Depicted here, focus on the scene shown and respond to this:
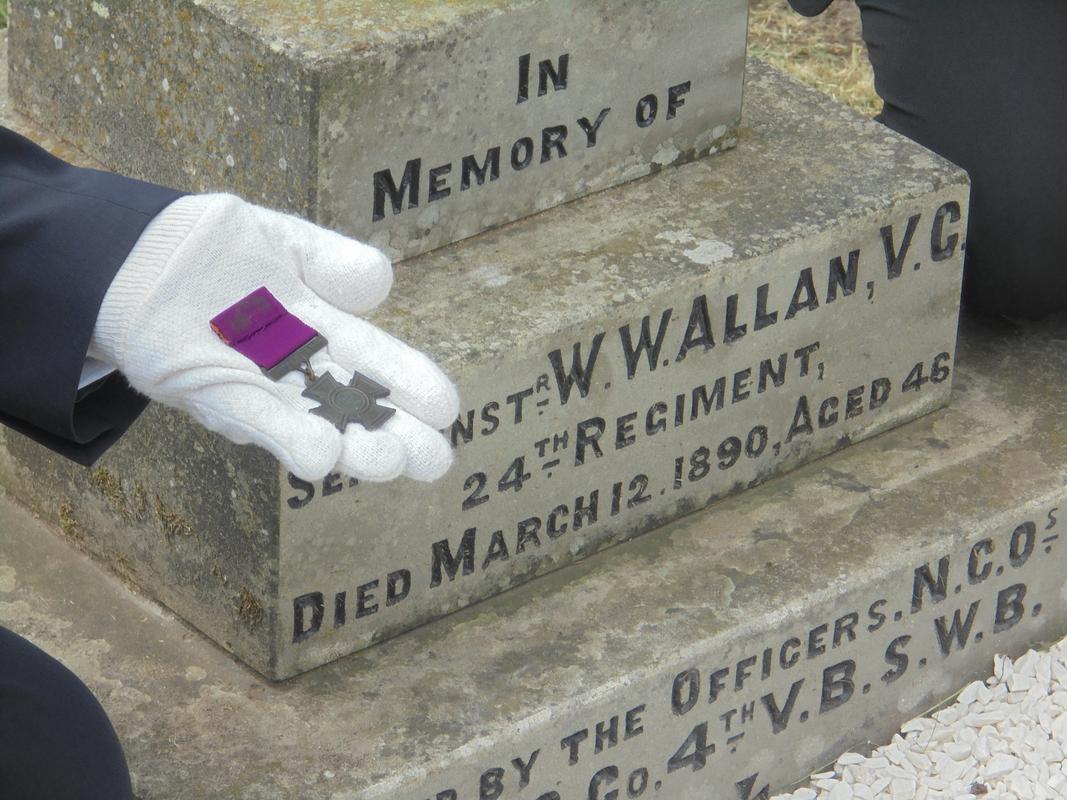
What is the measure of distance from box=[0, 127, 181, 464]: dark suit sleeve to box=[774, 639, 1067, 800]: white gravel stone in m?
1.32

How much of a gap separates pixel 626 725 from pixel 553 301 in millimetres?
552

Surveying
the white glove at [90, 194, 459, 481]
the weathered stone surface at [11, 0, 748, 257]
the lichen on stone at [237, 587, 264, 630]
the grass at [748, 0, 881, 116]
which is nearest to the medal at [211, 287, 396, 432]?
the white glove at [90, 194, 459, 481]

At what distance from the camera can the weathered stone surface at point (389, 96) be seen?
2.17m

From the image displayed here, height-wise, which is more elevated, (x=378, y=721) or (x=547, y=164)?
(x=547, y=164)

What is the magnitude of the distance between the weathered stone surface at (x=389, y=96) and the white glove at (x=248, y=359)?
0.50 m

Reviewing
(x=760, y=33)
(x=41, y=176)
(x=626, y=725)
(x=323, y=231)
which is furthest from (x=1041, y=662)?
(x=760, y=33)

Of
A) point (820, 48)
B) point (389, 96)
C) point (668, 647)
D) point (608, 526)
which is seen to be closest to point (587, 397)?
point (608, 526)

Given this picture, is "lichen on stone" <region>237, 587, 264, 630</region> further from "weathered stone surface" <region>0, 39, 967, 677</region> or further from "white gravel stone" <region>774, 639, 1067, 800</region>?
"white gravel stone" <region>774, 639, 1067, 800</region>

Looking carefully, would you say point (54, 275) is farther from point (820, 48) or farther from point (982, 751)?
point (820, 48)

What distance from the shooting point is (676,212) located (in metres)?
2.53

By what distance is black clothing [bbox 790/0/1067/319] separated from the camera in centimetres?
289

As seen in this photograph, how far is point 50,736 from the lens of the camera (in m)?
1.76

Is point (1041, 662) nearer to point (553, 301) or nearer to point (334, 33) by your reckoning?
point (553, 301)

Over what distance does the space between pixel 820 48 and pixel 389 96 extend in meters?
2.29
